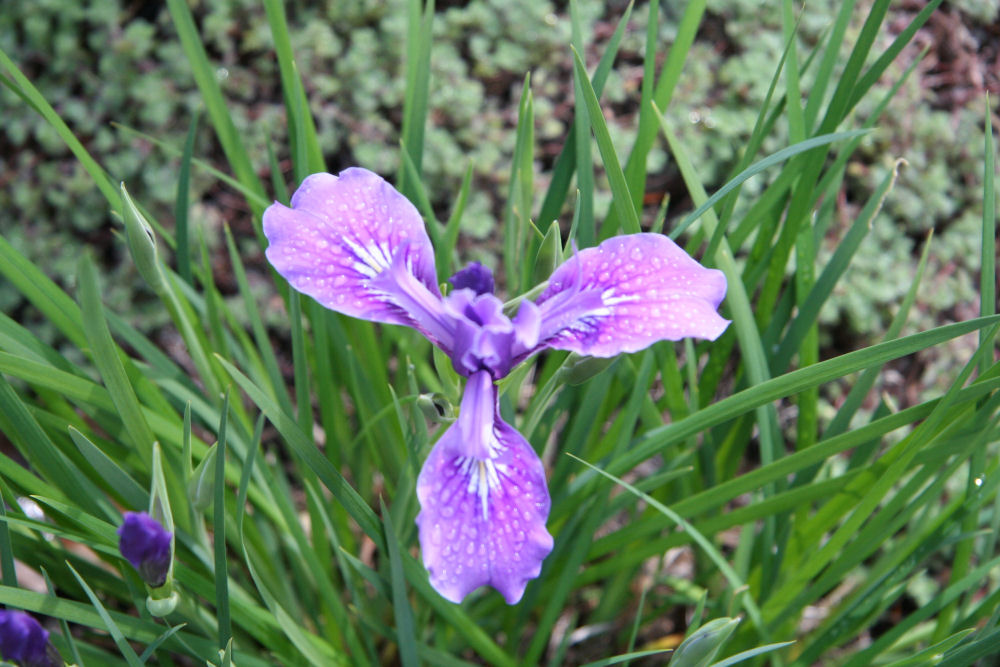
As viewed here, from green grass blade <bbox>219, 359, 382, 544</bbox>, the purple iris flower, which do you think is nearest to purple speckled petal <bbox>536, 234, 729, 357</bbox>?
the purple iris flower

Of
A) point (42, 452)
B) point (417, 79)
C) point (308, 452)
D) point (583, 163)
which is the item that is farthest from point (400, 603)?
point (417, 79)

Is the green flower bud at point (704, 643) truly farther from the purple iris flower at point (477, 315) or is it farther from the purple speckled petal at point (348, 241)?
the purple speckled petal at point (348, 241)

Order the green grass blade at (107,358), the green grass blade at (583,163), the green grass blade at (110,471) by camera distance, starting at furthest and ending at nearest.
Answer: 1. the green grass blade at (583,163)
2. the green grass blade at (110,471)
3. the green grass blade at (107,358)

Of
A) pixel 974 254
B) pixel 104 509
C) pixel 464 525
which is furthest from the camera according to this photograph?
pixel 974 254

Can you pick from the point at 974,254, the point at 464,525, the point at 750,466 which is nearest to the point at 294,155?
the point at 464,525

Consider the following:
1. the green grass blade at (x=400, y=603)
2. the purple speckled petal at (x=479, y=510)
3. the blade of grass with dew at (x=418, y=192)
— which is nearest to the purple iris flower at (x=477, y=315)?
the purple speckled petal at (x=479, y=510)

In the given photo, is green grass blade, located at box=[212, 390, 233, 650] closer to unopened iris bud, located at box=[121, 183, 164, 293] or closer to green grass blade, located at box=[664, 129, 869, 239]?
unopened iris bud, located at box=[121, 183, 164, 293]

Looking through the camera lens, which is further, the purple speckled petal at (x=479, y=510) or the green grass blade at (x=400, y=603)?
the green grass blade at (x=400, y=603)

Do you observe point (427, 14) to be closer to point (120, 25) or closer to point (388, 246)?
point (388, 246)
